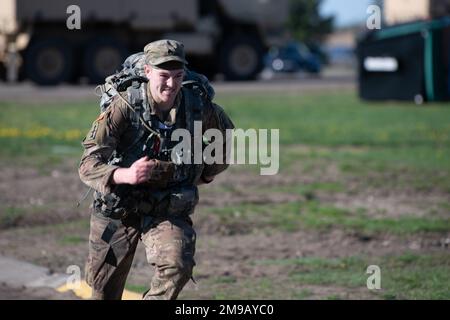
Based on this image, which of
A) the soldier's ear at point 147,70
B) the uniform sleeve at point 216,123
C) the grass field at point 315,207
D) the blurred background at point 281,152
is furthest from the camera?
the blurred background at point 281,152

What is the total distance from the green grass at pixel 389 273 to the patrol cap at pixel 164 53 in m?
2.52

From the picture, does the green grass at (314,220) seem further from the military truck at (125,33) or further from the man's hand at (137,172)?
the military truck at (125,33)

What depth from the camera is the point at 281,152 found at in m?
15.9

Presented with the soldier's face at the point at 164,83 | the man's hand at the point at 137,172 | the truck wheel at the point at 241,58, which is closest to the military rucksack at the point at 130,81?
the soldier's face at the point at 164,83

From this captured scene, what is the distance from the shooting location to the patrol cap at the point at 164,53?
5582 mm

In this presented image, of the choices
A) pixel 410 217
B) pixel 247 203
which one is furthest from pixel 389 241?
pixel 247 203

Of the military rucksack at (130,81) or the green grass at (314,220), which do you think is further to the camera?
the green grass at (314,220)

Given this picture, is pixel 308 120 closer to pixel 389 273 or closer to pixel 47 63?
pixel 389 273

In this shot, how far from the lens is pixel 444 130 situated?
61.3 feet

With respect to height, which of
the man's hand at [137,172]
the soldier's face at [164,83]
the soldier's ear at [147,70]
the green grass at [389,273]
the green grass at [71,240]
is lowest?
the green grass at [389,273]

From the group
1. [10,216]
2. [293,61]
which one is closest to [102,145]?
[10,216]

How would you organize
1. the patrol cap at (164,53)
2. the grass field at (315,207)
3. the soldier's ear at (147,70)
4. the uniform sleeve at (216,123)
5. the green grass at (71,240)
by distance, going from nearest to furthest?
1. the patrol cap at (164,53)
2. the soldier's ear at (147,70)
3. the uniform sleeve at (216,123)
4. the grass field at (315,207)
5. the green grass at (71,240)

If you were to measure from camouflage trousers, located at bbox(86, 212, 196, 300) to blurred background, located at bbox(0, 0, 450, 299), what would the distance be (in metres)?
1.55
